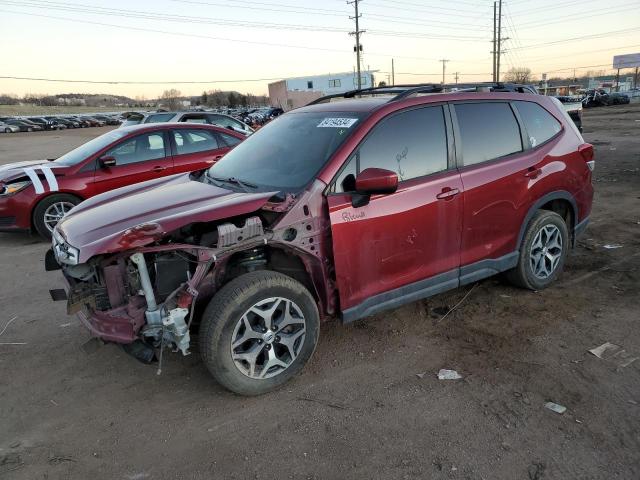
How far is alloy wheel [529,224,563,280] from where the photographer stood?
14.8ft

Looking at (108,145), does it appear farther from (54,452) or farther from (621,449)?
(621,449)

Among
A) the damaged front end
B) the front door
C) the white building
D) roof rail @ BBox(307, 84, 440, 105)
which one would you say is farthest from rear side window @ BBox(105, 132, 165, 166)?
the white building

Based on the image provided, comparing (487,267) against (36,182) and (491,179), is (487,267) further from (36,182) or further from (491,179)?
(36,182)

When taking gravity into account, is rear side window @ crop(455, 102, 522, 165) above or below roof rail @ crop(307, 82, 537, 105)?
below

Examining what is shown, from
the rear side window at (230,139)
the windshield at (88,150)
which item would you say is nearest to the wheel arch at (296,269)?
the windshield at (88,150)

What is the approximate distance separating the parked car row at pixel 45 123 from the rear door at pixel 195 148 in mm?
50059

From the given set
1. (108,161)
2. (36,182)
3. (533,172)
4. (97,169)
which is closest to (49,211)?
(36,182)

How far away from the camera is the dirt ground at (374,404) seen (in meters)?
2.59

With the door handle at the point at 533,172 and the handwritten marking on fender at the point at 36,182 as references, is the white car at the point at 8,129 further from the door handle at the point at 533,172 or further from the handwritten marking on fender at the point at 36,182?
the door handle at the point at 533,172

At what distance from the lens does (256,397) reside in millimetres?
3207

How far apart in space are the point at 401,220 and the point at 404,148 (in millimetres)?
563

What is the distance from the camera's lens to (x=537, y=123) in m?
4.50

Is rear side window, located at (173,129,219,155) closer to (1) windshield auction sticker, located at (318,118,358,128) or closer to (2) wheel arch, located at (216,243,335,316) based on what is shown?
(1) windshield auction sticker, located at (318,118,358,128)

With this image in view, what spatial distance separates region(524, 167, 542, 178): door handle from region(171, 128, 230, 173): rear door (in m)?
5.11
